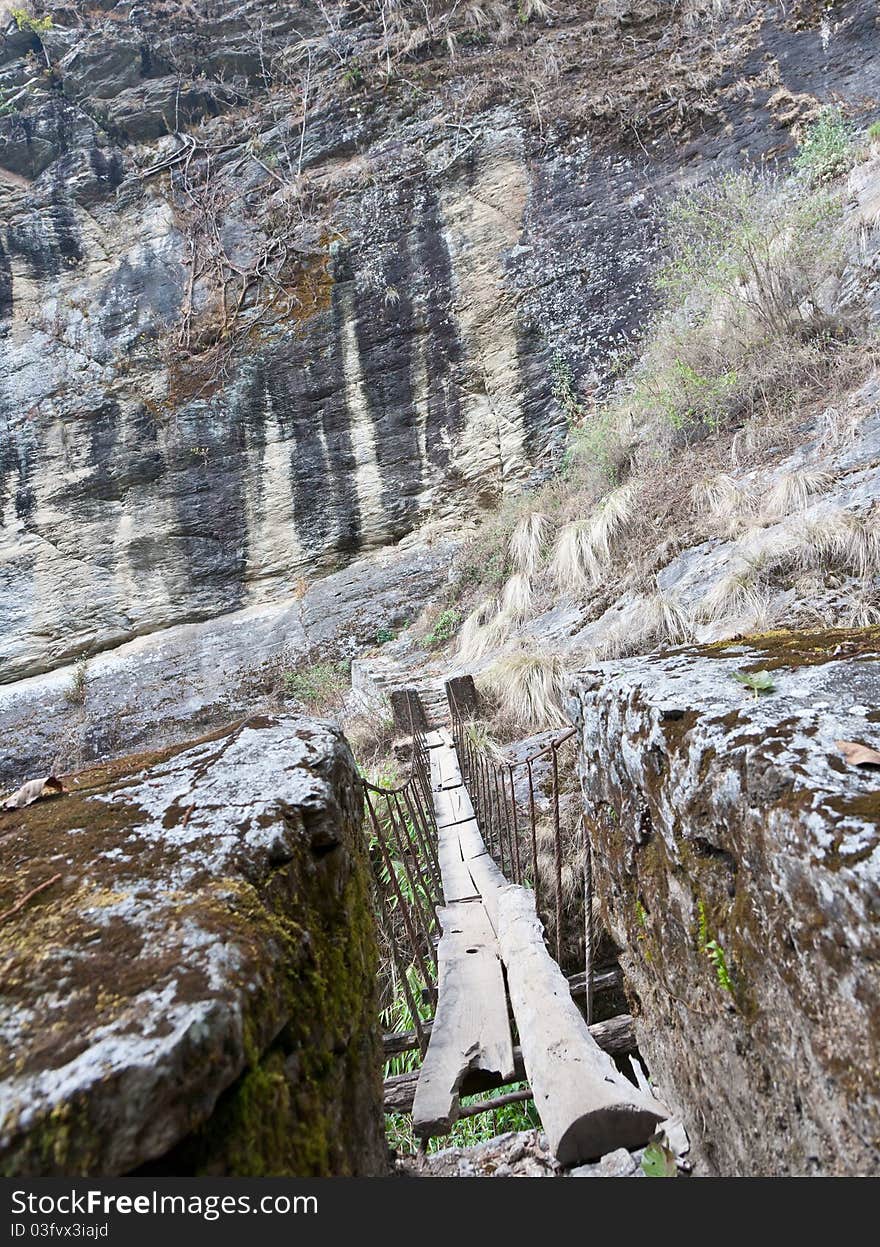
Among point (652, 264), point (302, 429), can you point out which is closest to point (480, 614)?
point (302, 429)

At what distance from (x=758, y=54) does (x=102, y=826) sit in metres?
13.2

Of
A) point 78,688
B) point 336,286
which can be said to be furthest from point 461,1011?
point 336,286

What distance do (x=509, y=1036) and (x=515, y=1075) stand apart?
0.12 meters

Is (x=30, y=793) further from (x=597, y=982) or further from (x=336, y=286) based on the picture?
(x=336, y=286)

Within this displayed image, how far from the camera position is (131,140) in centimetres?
1291

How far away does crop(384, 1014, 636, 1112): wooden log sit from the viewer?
1950 mm

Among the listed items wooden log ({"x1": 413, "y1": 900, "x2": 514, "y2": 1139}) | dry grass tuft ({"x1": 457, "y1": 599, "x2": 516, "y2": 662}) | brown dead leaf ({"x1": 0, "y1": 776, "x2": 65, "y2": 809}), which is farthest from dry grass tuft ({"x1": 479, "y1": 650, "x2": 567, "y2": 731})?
brown dead leaf ({"x1": 0, "y1": 776, "x2": 65, "y2": 809})

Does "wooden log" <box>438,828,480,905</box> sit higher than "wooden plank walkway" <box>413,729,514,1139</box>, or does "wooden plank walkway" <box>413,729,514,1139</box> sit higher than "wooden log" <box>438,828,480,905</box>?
"wooden plank walkway" <box>413,729,514,1139</box>

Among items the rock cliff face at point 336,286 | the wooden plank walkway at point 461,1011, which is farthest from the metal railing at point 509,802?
the rock cliff face at point 336,286

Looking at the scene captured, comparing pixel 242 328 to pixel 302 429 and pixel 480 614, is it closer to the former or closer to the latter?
pixel 302 429

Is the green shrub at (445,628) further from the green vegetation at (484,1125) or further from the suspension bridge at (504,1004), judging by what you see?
the green vegetation at (484,1125)

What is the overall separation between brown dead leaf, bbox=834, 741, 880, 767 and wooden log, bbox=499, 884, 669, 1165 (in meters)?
0.97

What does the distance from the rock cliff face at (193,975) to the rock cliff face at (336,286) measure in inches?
343

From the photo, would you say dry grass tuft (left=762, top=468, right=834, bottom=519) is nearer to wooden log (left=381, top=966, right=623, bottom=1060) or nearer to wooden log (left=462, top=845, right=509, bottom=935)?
wooden log (left=462, top=845, right=509, bottom=935)
